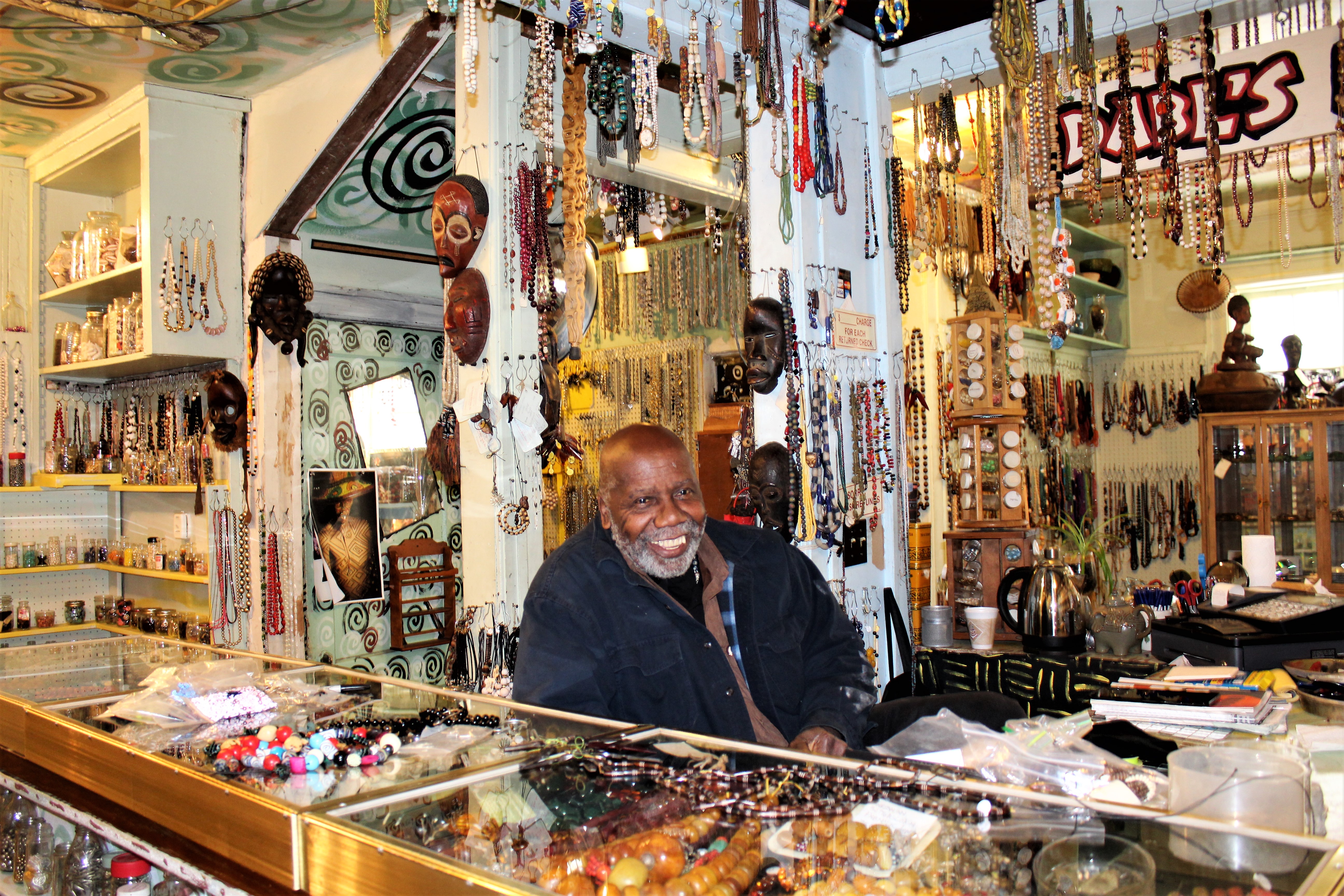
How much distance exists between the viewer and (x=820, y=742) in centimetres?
228

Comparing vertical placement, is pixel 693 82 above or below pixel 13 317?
above

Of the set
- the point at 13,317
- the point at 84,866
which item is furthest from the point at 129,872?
the point at 13,317

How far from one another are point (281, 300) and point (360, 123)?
99 centimetres

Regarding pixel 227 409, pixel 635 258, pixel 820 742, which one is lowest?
pixel 820 742

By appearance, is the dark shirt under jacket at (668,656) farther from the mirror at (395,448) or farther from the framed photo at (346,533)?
the mirror at (395,448)

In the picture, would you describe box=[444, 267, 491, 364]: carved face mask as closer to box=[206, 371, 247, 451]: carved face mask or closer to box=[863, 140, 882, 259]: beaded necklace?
box=[863, 140, 882, 259]: beaded necklace

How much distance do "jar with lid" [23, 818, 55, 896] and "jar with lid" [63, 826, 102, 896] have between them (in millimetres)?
157

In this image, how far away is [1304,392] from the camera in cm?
672

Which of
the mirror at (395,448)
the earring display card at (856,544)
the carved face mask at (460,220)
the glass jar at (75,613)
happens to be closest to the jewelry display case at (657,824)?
the carved face mask at (460,220)

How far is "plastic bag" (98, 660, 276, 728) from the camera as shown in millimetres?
2008

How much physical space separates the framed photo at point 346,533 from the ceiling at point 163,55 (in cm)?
201

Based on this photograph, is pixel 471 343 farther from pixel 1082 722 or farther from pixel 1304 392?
pixel 1304 392

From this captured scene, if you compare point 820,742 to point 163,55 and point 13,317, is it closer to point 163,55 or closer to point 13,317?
point 163,55

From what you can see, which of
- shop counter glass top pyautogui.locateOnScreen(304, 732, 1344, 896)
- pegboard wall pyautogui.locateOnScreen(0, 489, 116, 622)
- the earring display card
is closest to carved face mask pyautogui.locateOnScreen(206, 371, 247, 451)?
pegboard wall pyautogui.locateOnScreen(0, 489, 116, 622)
